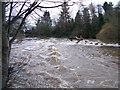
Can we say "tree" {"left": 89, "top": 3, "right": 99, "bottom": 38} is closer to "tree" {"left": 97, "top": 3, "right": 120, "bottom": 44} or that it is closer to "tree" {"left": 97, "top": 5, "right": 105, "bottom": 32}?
"tree" {"left": 97, "top": 5, "right": 105, "bottom": 32}

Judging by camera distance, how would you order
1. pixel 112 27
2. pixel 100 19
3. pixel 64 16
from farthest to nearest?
pixel 100 19 < pixel 112 27 < pixel 64 16

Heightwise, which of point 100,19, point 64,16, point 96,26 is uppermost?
point 64,16

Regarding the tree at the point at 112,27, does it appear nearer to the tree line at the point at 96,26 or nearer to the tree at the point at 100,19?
the tree line at the point at 96,26

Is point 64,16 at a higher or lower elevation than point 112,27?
higher

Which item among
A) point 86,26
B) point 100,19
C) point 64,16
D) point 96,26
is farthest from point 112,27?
point 64,16

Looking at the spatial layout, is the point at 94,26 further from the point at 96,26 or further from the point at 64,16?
the point at 64,16

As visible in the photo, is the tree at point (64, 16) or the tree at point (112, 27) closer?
the tree at point (64, 16)

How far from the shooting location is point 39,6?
3.63 m

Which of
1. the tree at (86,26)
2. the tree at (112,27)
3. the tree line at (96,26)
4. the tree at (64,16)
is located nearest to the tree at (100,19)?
the tree line at (96,26)

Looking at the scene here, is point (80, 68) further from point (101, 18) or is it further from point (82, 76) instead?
point (101, 18)

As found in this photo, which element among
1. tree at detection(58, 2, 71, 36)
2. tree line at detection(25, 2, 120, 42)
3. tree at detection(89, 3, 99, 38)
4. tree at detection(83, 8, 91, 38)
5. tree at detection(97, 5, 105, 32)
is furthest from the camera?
tree at detection(89, 3, 99, 38)

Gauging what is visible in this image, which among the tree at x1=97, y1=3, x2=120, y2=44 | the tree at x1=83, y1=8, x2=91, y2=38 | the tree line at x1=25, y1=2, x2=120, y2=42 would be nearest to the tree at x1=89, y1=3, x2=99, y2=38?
the tree line at x1=25, y1=2, x2=120, y2=42

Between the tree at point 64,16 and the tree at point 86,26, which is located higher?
the tree at point 64,16

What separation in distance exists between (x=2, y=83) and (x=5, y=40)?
2.13 ft
